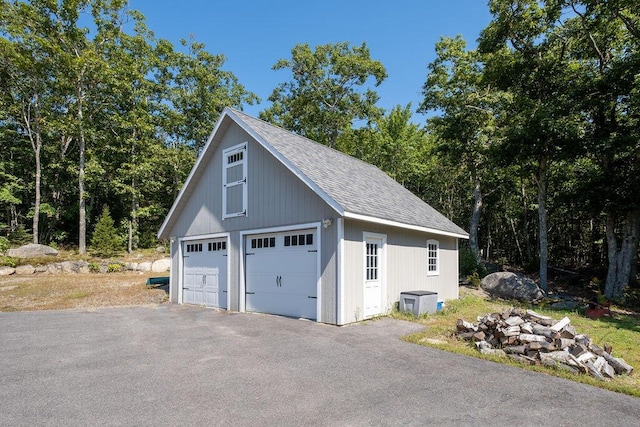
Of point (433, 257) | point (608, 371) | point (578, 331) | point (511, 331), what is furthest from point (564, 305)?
point (608, 371)

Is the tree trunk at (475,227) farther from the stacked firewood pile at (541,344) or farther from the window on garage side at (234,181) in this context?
the window on garage side at (234,181)

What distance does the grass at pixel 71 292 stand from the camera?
12.2m

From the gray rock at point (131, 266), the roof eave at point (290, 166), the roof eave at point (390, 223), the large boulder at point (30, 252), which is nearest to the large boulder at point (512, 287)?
the roof eave at point (390, 223)

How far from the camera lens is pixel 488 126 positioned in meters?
18.7

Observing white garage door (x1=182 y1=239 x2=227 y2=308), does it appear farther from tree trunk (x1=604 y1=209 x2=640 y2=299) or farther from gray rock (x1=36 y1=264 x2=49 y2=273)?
tree trunk (x1=604 y1=209 x2=640 y2=299)

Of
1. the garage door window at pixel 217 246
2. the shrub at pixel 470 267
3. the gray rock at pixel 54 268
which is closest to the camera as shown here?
the garage door window at pixel 217 246

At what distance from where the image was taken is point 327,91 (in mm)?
31266

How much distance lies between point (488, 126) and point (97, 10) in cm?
2773

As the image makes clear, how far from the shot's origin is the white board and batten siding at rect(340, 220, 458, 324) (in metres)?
8.86

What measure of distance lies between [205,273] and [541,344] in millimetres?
9889

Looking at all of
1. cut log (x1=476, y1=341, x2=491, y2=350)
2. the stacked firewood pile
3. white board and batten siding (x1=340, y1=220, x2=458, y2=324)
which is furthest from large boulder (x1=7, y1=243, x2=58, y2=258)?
cut log (x1=476, y1=341, x2=491, y2=350)

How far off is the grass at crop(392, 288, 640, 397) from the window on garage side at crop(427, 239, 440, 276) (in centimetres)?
128

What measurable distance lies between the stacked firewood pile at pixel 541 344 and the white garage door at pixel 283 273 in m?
3.77

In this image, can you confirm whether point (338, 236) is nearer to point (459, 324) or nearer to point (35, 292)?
point (459, 324)
